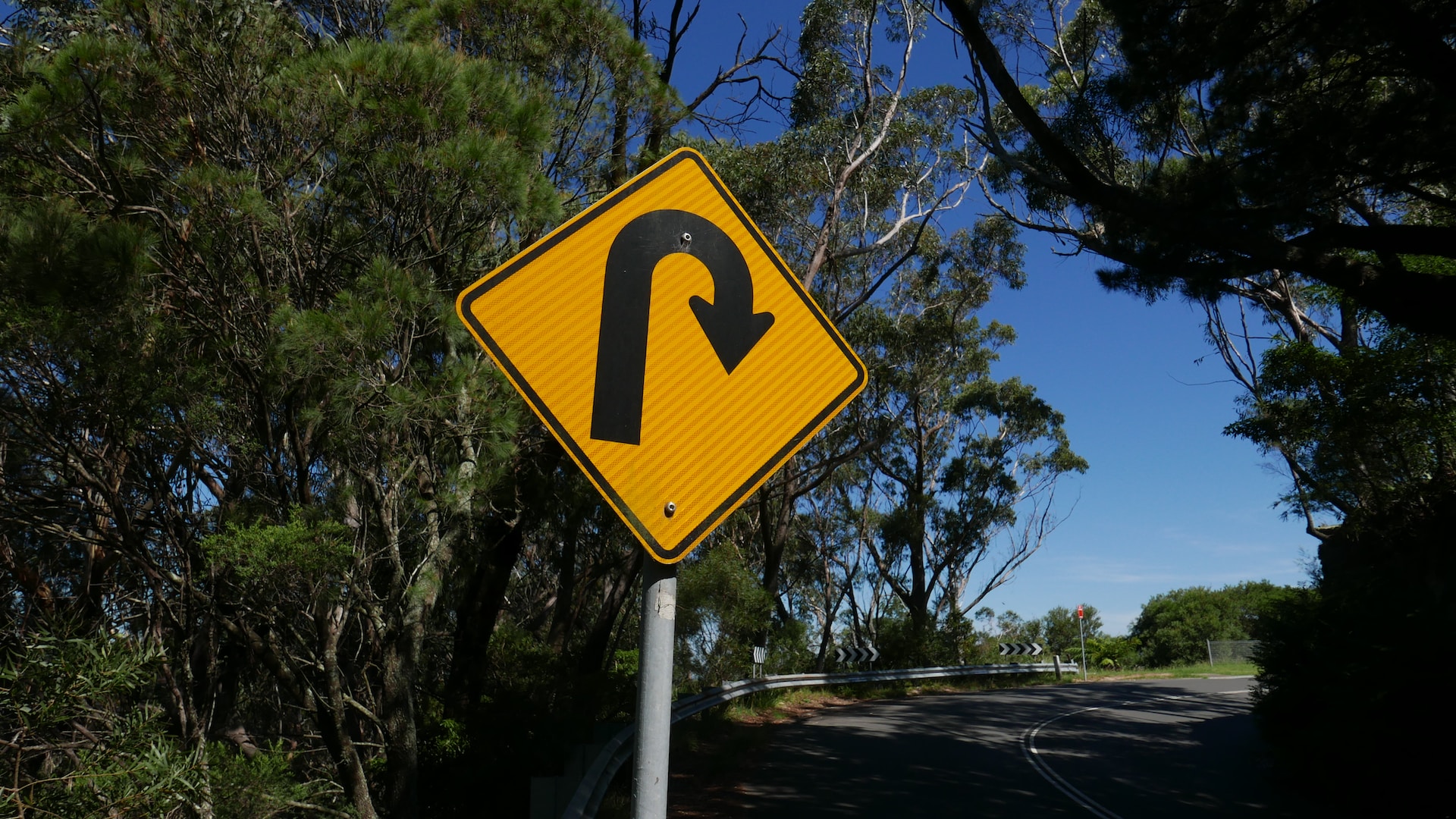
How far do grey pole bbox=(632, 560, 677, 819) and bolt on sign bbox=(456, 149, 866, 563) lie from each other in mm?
59

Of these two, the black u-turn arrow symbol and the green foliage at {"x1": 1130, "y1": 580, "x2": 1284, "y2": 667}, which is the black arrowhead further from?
the green foliage at {"x1": 1130, "y1": 580, "x2": 1284, "y2": 667}

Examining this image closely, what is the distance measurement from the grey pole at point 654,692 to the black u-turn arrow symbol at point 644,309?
285 millimetres

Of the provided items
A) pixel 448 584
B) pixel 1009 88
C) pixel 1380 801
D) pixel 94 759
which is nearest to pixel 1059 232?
pixel 1009 88

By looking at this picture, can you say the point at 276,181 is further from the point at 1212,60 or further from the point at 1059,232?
the point at 1059,232

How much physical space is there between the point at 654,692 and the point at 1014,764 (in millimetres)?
11407

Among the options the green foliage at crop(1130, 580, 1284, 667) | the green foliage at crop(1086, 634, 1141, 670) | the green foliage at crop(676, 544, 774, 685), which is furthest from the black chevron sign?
the green foliage at crop(1130, 580, 1284, 667)

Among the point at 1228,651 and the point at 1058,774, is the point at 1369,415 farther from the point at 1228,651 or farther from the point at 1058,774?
the point at 1228,651

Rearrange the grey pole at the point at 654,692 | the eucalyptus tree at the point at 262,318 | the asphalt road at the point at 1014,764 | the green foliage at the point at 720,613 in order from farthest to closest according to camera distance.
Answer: the green foliage at the point at 720,613 < the asphalt road at the point at 1014,764 < the eucalyptus tree at the point at 262,318 < the grey pole at the point at 654,692

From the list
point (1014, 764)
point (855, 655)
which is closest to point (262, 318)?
point (1014, 764)

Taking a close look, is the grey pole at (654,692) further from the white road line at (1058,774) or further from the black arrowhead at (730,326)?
the white road line at (1058,774)

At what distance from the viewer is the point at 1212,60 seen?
859 cm

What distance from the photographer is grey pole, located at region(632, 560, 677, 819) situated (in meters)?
1.62

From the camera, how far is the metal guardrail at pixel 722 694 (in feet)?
18.6

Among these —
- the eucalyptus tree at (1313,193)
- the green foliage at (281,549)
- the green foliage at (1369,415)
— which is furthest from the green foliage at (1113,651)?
the green foliage at (281,549)
